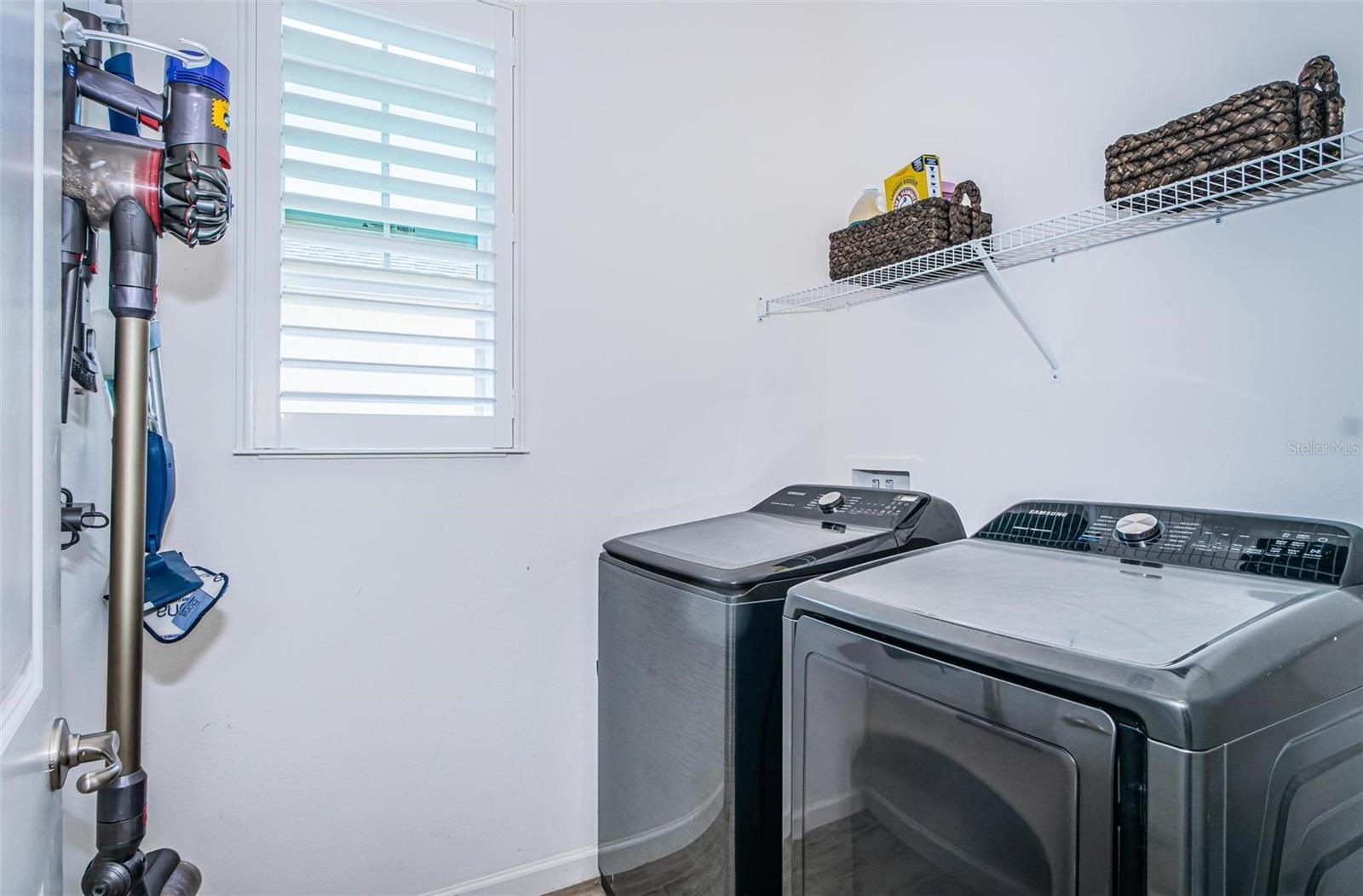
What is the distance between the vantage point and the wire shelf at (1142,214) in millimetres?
1133

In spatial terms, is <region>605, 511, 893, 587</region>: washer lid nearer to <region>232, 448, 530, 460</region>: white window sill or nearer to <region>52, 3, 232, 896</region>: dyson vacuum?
<region>232, 448, 530, 460</region>: white window sill

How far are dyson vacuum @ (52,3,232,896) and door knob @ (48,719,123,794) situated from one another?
0.99 feet

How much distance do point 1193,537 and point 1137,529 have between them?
0.08 m

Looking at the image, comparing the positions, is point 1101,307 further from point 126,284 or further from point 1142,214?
point 126,284

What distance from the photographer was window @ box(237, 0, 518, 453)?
60.6 inches

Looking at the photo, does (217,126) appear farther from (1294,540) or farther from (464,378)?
(1294,540)

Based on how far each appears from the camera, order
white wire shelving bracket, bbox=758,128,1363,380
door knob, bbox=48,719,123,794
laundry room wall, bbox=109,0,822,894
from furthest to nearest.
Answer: laundry room wall, bbox=109,0,822,894, white wire shelving bracket, bbox=758,128,1363,380, door knob, bbox=48,719,123,794

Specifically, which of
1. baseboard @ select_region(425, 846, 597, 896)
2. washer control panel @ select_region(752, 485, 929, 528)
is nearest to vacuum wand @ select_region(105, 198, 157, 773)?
baseboard @ select_region(425, 846, 597, 896)

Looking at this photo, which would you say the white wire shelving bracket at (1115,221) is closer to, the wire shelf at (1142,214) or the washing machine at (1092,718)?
the wire shelf at (1142,214)

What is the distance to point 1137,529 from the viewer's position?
1.25m

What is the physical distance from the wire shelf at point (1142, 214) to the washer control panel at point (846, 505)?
0.57 m

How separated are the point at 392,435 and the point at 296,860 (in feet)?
3.18

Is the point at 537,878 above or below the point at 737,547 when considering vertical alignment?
below

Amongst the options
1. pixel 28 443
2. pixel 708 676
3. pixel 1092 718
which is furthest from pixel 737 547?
pixel 28 443
